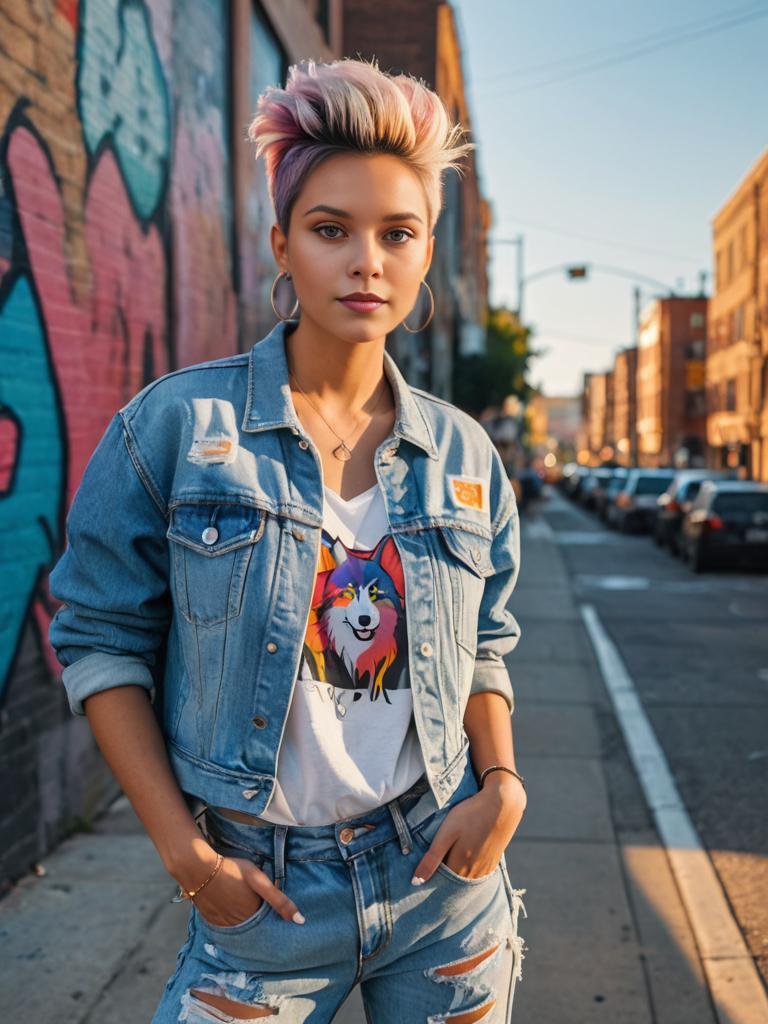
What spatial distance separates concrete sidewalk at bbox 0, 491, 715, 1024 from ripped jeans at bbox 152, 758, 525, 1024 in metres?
1.99

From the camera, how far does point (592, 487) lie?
44156 millimetres

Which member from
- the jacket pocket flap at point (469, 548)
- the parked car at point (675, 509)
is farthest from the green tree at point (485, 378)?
the jacket pocket flap at point (469, 548)

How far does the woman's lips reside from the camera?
185cm

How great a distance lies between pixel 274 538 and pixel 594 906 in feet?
10.9

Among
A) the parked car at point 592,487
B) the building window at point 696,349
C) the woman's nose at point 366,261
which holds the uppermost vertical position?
the building window at point 696,349

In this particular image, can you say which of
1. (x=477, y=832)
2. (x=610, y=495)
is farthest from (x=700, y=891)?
(x=610, y=495)

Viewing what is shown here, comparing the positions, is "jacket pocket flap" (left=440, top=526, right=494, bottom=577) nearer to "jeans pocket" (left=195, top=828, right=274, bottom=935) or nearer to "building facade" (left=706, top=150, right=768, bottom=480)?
"jeans pocket" (left=195, top=828, right=274, bottom=935)

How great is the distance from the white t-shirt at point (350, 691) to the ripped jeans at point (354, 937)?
0.05 metres

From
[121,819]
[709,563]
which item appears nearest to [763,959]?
[121,819]

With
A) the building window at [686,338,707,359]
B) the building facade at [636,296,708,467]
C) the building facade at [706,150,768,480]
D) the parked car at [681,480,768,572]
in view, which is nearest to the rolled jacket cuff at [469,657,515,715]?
the parked car at [681,480,768,572]

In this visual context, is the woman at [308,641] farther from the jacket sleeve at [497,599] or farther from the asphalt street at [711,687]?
the asphalt street at [711,687]

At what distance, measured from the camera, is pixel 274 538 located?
69.1 inches

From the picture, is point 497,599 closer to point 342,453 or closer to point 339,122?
point 342,453

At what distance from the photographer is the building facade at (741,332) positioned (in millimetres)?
43938
